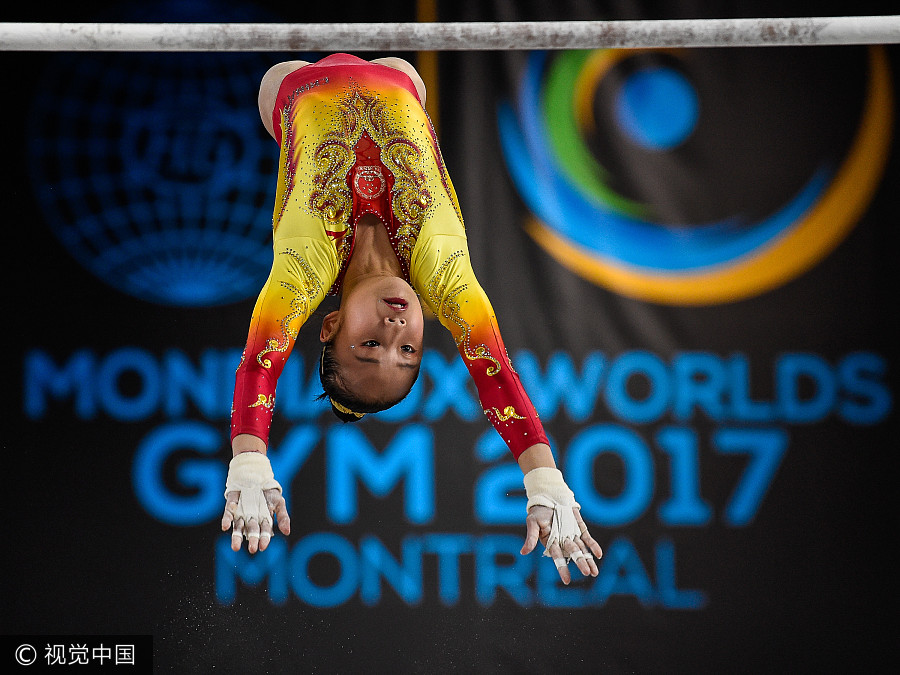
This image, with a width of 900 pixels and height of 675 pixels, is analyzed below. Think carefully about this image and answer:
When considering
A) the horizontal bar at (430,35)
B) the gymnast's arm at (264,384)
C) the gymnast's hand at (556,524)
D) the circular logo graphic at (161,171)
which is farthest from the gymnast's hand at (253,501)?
the circular logo graphic at (161,171)

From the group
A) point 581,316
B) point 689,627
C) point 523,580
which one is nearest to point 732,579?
point 689,627

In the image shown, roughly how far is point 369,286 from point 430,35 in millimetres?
594

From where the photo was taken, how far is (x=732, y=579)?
11.0 ft

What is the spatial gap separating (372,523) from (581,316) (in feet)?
3.89

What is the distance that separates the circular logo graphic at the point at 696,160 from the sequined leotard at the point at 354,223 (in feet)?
4.00

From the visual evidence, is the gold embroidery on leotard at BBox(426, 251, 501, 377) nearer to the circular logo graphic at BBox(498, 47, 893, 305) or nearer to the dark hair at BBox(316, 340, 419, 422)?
the dark hair at BBox(316, 340, 419, 422)

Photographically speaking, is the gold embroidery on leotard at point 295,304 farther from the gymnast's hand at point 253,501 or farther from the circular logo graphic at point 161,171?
the circular logo graphic at point 161,171

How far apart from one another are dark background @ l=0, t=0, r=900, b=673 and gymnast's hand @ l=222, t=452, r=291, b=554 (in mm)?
1703

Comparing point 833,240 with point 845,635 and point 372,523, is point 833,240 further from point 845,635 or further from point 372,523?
point 372,523

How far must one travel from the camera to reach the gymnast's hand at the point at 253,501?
1595mm

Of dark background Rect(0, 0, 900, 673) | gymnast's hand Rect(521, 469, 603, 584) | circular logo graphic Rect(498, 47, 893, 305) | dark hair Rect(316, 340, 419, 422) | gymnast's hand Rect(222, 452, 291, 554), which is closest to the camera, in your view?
gymnast's hand Rect(222, 452, 291, 554)

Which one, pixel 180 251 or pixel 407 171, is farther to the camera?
pixel 180 251

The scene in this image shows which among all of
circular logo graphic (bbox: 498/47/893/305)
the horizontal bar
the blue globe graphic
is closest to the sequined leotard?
the horizontal bar

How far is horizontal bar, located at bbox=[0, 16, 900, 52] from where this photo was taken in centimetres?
189
